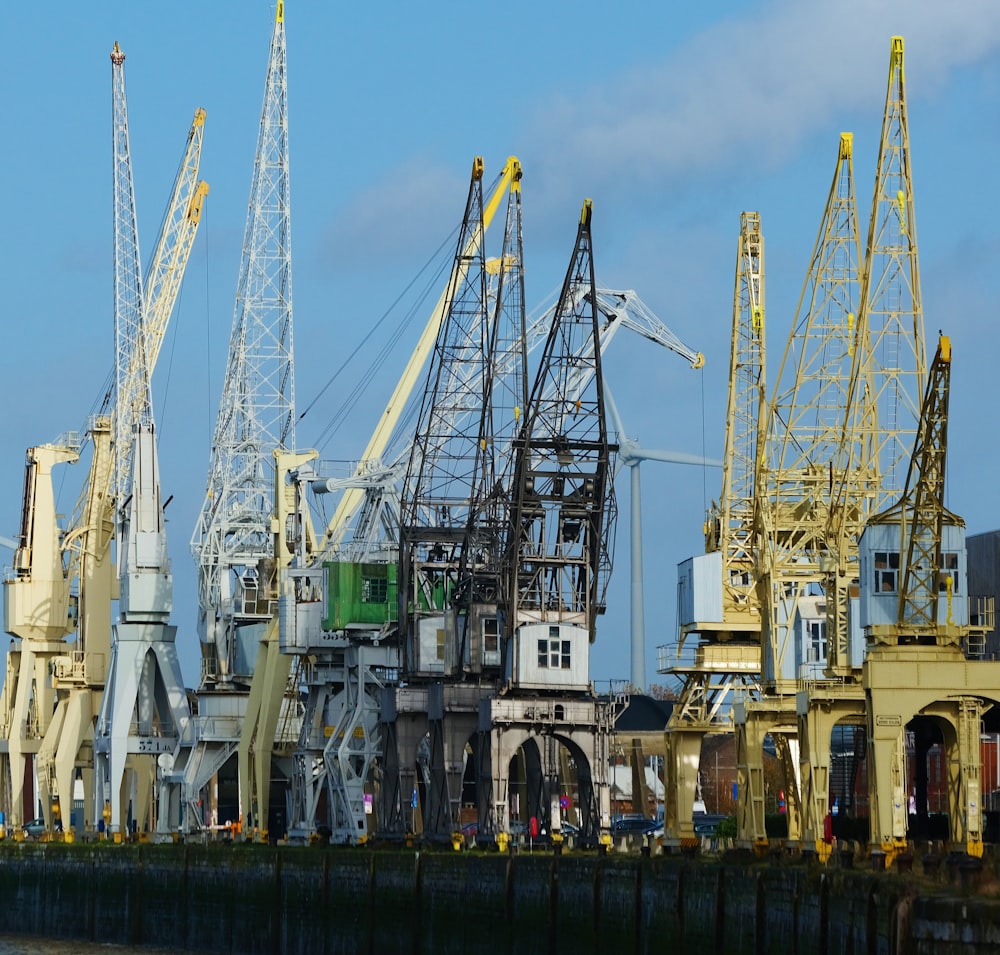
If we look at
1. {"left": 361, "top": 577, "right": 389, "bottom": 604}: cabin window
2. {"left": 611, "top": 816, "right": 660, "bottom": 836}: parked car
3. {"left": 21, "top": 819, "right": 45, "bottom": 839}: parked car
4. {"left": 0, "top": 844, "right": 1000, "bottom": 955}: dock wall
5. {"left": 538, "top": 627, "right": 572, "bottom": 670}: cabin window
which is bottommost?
{"left": 0, "top": 844, "right": 1000, "bottom": 955}: dock wall

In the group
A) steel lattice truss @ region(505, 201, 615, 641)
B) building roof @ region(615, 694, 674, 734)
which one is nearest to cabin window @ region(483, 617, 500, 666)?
steel lattice truss @ region(505, 201, 615, 641)

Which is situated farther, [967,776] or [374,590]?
[374,590]

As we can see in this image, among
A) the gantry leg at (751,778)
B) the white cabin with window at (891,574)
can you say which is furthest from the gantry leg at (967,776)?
the gantry leg at (751,778)

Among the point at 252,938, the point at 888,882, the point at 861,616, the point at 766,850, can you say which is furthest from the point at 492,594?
the point at 888,882

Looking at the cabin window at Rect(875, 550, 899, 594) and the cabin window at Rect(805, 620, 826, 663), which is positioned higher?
the cabin window at Rect(875, 550, 899, 594)

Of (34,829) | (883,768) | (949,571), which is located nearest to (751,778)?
(949,571)

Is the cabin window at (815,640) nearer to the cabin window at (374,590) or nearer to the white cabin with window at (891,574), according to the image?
the white cabin with window at (891,574)

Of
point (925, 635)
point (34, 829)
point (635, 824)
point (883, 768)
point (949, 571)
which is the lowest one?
point (34, 829)

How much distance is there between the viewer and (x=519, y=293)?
97.7 m

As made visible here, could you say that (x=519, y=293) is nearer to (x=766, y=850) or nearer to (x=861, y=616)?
(x=861, y=616)

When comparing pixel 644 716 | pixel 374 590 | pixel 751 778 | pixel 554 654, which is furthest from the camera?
pixel 644 716

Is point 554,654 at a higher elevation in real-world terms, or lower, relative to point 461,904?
higher

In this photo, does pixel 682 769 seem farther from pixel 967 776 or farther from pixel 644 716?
pixel 644 716

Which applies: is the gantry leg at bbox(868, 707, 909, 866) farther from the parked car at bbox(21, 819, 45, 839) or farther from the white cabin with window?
the parked car at bbox(21, 819, 45, 839)
